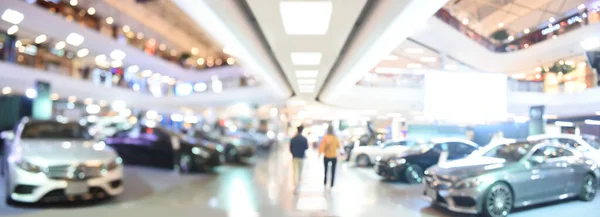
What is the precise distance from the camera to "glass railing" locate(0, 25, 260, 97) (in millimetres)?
21592

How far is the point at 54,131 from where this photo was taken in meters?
9.23

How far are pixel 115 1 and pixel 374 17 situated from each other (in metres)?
27.7

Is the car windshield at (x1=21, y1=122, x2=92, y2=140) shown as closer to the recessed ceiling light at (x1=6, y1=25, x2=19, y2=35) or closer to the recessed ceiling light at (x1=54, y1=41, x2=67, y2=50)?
the recessed ceiling light at (x1=6, y1=25, x2=19, y2=35)

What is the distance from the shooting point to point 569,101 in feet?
39.4

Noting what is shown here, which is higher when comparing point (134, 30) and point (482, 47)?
point (134, 30)

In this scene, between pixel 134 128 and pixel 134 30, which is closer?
pixel 134 128

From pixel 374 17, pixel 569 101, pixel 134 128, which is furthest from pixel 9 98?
pixel 569 101

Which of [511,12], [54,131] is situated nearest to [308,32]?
[54,131]

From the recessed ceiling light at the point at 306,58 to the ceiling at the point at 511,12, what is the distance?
379 cm

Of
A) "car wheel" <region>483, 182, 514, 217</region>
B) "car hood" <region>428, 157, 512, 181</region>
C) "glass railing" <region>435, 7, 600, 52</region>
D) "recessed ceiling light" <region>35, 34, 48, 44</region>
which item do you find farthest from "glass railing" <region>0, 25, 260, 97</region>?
"car wheel" <region>483, 182, 514, 217</region>

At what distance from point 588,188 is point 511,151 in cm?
173

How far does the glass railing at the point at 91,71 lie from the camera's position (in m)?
21.6

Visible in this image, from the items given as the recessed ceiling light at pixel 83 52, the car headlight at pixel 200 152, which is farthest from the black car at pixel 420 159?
the recessed ceiling light at pixel 83 52

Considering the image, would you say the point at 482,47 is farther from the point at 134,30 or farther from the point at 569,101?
the point at 134,30
